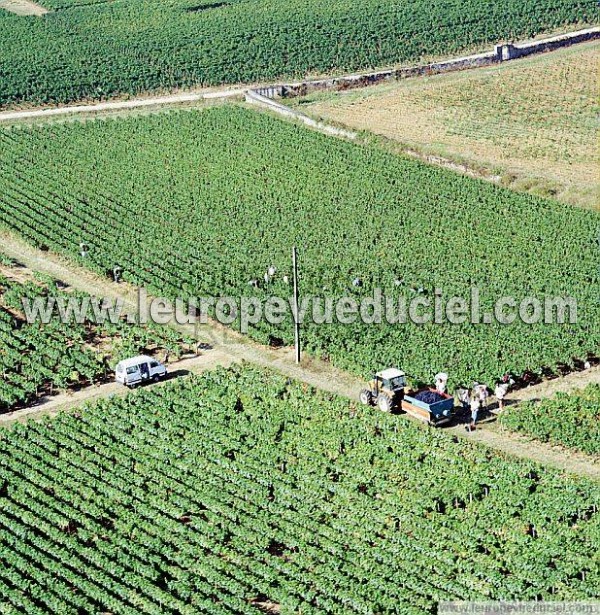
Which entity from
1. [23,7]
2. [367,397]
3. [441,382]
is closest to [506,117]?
[441,382]

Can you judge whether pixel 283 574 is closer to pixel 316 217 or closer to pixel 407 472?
pixel 407 472

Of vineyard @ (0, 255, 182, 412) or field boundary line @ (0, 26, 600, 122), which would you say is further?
field boundary line @ (0, 26, 600, 122)

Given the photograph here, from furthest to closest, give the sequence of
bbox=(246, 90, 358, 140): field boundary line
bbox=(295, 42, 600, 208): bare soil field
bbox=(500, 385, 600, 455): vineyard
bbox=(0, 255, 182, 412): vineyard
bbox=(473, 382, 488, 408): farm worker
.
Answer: bbox=(246, 90, 358, 140): field boundary line, bbox=(295, 42, 600, 208): bare soil field, bbox=(0, 255, 182, 412): vineyard, bbox=(473, 382, 488, 408): farm worker, bbox=(500, 385, 600, 455): vineyard

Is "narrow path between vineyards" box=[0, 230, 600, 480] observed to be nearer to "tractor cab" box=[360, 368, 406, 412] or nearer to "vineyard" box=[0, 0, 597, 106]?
"tractor cab" box=[360, 368, 406, 412]

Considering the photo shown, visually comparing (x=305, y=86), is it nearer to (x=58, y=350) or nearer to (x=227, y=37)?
(x=227, y=37)

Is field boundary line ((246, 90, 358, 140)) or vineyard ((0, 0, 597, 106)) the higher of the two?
vineyard ((0, 0, 597, 106))

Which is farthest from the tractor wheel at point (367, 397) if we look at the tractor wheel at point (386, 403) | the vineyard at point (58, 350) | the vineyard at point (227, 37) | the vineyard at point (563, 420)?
the vineyard at point (227, 37)

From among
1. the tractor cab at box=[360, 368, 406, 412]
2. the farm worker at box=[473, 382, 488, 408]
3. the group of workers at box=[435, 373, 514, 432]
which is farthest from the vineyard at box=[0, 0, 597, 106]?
the farm worker at box=[473, 382, 488, 408]
